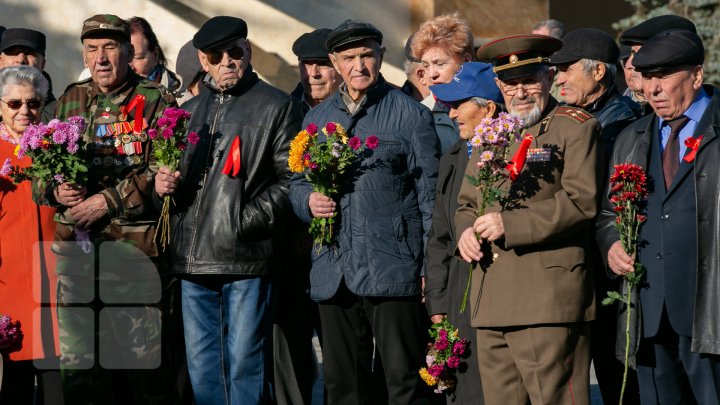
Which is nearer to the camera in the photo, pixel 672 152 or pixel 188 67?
pixel 672 152

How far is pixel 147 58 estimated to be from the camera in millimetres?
9109

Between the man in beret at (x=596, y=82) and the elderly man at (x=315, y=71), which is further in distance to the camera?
the elderly man at (x=315, y=71)

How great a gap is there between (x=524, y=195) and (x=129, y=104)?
2.73 metres

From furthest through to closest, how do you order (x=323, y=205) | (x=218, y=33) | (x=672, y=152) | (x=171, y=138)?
(x=218, y=33) → (x=171, y=138) → (x=323, y=205) → (x=672, y=152)

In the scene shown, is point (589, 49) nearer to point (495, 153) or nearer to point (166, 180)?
point (495, 153)

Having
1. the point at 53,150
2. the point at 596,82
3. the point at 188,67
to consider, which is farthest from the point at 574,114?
the point at 188,67

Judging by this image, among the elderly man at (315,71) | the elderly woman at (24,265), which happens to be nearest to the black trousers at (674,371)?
the elderly man at (315,71)

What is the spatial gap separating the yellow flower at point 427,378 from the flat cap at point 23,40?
420cm

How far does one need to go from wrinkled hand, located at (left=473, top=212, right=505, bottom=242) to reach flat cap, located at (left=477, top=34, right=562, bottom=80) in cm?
73

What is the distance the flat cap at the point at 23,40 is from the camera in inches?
359

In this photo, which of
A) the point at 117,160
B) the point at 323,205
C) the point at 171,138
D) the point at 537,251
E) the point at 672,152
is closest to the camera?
the point at 537,251

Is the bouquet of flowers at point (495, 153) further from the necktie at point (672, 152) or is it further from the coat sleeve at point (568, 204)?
the necktie at point (672, 152)

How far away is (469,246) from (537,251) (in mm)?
331

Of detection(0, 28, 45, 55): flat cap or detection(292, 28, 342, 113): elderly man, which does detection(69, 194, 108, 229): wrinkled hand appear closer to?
detection(292, 28, 342, 113): elderly man
